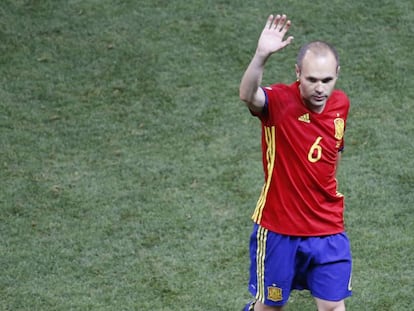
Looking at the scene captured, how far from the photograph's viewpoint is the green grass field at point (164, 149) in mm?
6395

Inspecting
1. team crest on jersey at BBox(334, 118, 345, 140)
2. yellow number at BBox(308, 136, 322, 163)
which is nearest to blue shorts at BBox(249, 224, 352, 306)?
yellow number at BBox(308, 136, 322, 163)

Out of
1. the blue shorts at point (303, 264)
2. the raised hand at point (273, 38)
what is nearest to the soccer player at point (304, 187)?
the blue shorts at point (303, 264)

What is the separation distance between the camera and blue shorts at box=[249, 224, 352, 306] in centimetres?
514

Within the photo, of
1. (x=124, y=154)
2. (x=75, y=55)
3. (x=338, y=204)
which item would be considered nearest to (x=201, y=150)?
(x=124, y=154)

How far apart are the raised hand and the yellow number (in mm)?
591

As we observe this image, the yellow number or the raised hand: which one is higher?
the raised hand

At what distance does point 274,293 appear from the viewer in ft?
17.3

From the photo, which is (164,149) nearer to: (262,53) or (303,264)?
(303,264)

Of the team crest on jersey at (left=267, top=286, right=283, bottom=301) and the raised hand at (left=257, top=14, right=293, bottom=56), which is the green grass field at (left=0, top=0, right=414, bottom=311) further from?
the raised hand at (left=257, top=14, right=293, bottom=56)

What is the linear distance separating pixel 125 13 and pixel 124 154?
2.65 m

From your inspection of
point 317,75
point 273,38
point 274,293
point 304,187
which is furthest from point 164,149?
point 273,38

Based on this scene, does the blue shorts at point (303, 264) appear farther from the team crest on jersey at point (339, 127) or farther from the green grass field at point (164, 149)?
the green grass field at point (164, 149)

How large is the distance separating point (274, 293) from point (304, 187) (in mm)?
618

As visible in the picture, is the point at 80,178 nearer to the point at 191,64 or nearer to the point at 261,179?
the point at 261,179
